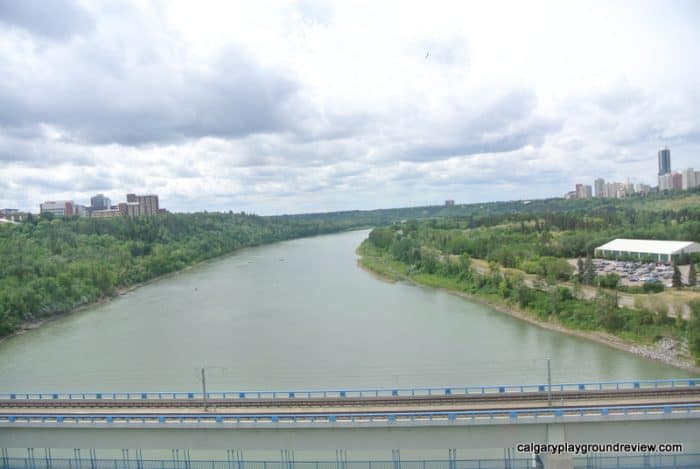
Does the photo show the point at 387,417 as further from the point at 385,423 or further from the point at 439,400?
the point at 439,400

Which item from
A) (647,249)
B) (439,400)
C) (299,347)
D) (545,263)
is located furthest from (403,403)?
(647,249)

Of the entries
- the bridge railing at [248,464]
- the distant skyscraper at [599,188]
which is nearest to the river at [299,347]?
the bridge railing at [248,464]

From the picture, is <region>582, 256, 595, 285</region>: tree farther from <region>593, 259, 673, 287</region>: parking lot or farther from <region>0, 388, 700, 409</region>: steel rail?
<region>0, 388, 700, 409</region>: steel rail

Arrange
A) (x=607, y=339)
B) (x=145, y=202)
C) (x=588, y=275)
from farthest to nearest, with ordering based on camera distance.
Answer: (x=145, y=202), (x=588, y=275), (x=607, y=339)

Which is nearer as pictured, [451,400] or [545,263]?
[451,400]

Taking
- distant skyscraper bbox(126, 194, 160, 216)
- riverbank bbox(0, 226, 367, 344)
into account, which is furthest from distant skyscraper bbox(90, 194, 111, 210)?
riverbank bbox(0, 226, 367, 344)

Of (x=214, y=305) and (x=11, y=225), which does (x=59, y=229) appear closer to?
(x=11, y=225)

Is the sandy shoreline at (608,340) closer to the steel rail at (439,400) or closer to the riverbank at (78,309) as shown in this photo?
the steel rail at (439,400)
